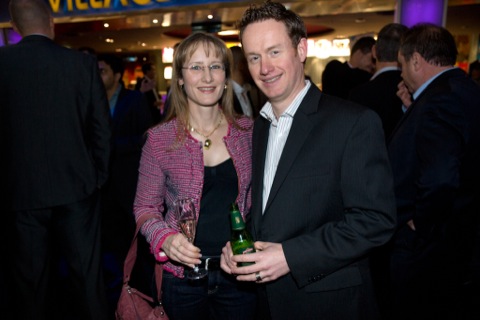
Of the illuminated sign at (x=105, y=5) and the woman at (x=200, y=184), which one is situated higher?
the illuminated sign at (x=105, y=5)

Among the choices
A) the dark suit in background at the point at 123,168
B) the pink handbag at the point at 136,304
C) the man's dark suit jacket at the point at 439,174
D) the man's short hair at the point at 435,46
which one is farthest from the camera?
Result: the dark suit in background at the point at 123,168

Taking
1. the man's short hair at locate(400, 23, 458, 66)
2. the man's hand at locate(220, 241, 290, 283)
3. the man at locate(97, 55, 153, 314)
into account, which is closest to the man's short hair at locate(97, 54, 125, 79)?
the man at locate(97, 55, 153, 314)

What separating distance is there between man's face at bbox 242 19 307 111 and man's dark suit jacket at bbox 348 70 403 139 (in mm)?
1913

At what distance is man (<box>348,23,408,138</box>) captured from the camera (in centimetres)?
313

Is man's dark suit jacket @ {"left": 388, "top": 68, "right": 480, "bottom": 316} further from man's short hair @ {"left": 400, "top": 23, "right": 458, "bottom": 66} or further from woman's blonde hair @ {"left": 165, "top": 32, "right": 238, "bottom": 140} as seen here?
woman's blonde hair @ {"left": 165, "top": 32, "right": 238, "bottom": 140}

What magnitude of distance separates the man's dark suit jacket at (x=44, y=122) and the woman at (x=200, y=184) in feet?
2.86

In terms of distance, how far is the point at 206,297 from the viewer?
5.83 ft

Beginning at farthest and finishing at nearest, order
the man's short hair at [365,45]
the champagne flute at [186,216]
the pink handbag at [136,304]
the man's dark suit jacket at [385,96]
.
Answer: the man's short hair at [365,45]
the man's dark suit jacket at [385,96]
the pink handbag at [136,304]
the champagne flute at [186,216]

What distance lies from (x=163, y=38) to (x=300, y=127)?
46.1 feet

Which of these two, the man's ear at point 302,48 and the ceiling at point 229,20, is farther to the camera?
the ceiling at point 229,20

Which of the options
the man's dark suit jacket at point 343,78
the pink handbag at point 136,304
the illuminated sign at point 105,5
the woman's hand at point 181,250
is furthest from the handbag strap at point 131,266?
the illuminated sign at point 105,5

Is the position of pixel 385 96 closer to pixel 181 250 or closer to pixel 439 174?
pixel 439 174

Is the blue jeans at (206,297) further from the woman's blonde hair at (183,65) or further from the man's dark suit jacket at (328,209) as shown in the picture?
the woman's blonde hair at (183,65)

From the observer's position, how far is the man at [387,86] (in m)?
3.13
